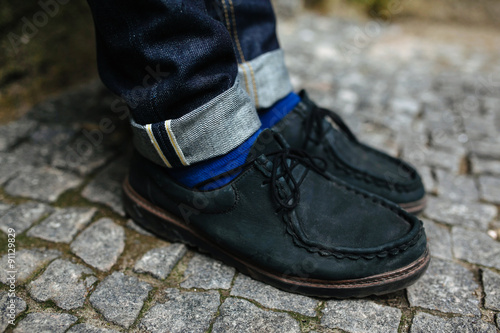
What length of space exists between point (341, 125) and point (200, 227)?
679mm

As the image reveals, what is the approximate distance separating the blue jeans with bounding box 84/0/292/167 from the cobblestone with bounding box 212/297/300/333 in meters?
0.43

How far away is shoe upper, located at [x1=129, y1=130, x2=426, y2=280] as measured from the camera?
1.21 m

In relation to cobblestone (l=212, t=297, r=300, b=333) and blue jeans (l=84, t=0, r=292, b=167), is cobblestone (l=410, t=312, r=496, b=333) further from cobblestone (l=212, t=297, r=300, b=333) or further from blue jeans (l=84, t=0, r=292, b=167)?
blue jeans (l=84, t=0, r=292, b=167)

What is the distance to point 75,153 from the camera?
190 cm

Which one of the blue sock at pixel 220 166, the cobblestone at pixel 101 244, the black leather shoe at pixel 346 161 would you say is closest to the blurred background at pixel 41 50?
the cobblestone at pixel 101 244

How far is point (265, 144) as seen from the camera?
4.14 ft

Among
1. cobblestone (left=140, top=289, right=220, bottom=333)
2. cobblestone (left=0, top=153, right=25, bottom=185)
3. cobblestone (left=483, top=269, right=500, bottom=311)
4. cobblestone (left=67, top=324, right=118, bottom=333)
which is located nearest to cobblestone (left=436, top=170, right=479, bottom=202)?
cobblestone (left=483, top=269, right=500, bottom=311)

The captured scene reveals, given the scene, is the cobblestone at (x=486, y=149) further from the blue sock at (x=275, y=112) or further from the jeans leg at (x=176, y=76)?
the jeans leg at (x=176, y=76)

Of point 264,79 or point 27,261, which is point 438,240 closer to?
point 264,79

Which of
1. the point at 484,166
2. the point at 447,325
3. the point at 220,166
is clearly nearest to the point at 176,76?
the point at 220,166

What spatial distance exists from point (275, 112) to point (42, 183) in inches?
37.6

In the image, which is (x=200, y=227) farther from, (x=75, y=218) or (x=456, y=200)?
(x=456, y=200)

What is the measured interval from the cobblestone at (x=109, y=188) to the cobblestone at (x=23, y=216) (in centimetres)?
16

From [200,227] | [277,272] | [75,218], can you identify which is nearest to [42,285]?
[75,218]
